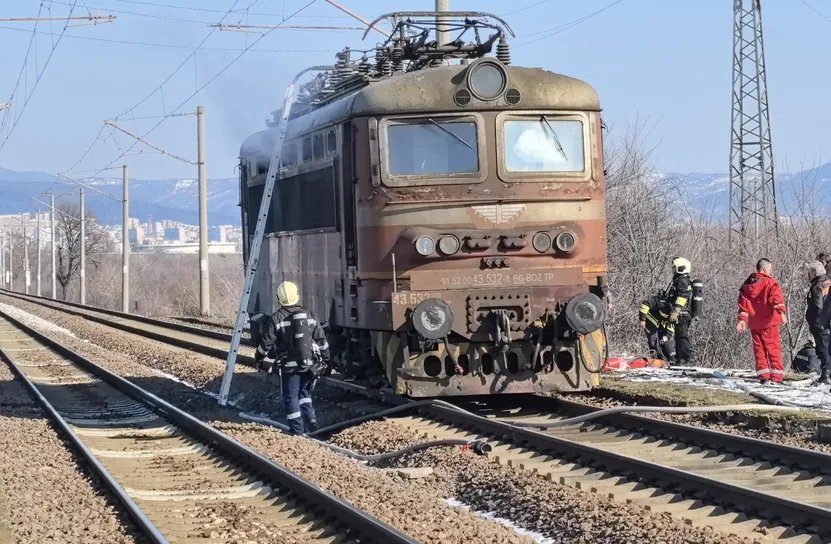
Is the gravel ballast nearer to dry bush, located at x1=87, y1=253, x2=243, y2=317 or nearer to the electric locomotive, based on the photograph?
the electric locomotive

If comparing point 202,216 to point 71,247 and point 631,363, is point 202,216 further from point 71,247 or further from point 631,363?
point 71,247

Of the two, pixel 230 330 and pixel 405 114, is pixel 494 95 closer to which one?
pixel 405 114

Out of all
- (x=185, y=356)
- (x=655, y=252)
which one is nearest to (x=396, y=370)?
(x=185, y=356)

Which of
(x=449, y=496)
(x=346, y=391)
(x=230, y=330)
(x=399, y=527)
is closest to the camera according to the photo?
(x=399, y=527)

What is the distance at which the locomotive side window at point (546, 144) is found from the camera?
11.6 m

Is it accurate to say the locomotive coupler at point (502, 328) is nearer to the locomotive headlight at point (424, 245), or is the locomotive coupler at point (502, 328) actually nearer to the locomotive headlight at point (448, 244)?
the locomotive headlight at point (448, 244)

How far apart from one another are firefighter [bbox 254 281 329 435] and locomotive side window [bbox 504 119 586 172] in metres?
2.62

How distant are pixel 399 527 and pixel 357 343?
5576mm

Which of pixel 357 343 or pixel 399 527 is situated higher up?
pixel 357 343

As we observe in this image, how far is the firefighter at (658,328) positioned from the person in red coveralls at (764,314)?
2.11m

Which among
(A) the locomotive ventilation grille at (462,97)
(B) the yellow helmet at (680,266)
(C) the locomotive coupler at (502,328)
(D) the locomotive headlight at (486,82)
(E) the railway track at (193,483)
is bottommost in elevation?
(E) the railway track at (193,483)

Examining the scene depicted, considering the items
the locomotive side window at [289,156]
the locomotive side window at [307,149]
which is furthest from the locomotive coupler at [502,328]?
the locomotive side window at [289,156]

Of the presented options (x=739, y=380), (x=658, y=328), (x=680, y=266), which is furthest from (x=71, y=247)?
(x=739, y=380)

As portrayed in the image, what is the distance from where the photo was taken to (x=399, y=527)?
23.2 feet
